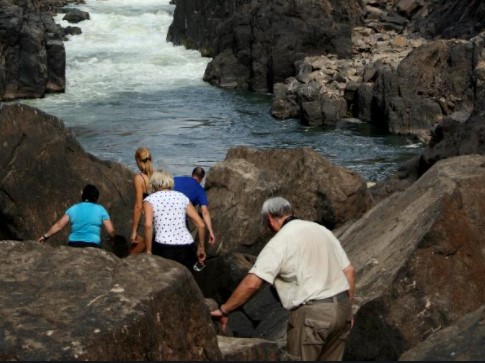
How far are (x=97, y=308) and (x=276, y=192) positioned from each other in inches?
321

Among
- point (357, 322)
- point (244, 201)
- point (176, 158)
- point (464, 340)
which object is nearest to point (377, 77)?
point (176, 158)

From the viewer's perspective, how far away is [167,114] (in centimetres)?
3675

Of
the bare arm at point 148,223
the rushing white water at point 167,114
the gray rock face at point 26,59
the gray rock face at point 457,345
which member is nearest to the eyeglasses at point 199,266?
the bare arm at point 148,223

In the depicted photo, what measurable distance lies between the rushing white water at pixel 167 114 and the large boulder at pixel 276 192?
35.0 ft

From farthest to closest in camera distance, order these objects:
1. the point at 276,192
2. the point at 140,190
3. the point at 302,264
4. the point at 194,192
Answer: the point at 276,192 → the point at 194,192 → the point at 140,190 → the point at 302,264

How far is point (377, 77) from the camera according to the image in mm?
34781

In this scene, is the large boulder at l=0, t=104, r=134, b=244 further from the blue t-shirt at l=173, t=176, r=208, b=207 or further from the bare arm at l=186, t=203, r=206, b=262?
the bare arm at l=186, t=203, r=206, b=262

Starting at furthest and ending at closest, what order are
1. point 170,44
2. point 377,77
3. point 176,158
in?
point 170,44 < point 377,77 < point 176,158

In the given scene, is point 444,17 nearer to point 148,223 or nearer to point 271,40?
point 271,40

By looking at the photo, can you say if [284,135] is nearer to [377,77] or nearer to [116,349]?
[377,77]

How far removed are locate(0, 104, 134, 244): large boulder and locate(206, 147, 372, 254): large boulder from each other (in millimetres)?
1314

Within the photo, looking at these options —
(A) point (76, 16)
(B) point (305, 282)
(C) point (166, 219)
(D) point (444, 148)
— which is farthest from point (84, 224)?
(A) point (76, 16)

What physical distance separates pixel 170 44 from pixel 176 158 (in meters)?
28.8

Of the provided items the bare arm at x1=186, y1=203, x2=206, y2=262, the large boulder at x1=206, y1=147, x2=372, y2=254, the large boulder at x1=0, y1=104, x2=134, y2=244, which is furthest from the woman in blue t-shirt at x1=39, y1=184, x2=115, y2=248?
the large boulder at x1=206, y1=147, x2=372, y2=254
